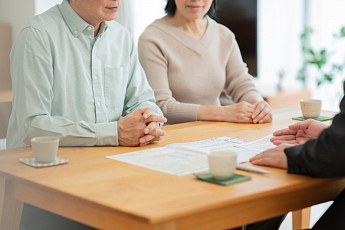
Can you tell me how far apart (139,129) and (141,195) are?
58cm

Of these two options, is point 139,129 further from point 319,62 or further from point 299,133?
point 319,62

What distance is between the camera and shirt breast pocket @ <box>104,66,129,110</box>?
7.01ft

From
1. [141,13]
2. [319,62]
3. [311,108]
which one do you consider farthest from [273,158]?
[319,62]

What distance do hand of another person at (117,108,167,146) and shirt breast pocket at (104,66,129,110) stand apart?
0.28m

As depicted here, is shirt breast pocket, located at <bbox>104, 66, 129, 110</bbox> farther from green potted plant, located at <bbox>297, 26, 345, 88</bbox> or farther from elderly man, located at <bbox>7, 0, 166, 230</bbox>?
green potted plant, located at <bbox>297, 26, 345, 88</bbox>

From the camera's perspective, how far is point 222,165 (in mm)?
1376

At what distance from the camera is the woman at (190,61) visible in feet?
8.53

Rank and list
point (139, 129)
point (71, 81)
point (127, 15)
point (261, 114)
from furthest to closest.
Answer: point (127, 15), point (261, 114), point (71, 81), point (139, 129)

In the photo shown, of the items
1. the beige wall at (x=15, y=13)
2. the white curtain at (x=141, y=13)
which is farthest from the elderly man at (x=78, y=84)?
the white curtain at (x=141, y=13)

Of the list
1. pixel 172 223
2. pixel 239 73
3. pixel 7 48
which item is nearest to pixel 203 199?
pixel 172 223

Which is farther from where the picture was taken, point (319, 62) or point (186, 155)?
point (319, 62)

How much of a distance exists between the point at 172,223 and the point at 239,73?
1.83 meters

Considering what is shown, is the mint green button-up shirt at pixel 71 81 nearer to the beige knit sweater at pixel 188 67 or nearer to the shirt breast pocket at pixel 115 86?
the shirt breast pocket at pixel 115 86

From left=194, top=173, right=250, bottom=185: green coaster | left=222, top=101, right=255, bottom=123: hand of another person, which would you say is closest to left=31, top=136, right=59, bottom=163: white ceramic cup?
left=194, top=173, right=250, bottom=185: green coaster
